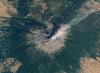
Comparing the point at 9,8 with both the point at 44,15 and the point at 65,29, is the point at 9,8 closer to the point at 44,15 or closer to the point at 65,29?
the point at 44,15

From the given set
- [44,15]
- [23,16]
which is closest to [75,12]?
[44,15]

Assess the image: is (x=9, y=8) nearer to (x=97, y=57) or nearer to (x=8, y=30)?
(x=8, y=30)

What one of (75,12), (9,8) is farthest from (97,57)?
(9,8)

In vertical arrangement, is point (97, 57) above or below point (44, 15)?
below

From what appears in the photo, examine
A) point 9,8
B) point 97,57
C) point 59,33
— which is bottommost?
point 97,57

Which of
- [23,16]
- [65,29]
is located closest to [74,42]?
[65,29]

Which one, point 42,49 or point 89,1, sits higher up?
point 89,1
